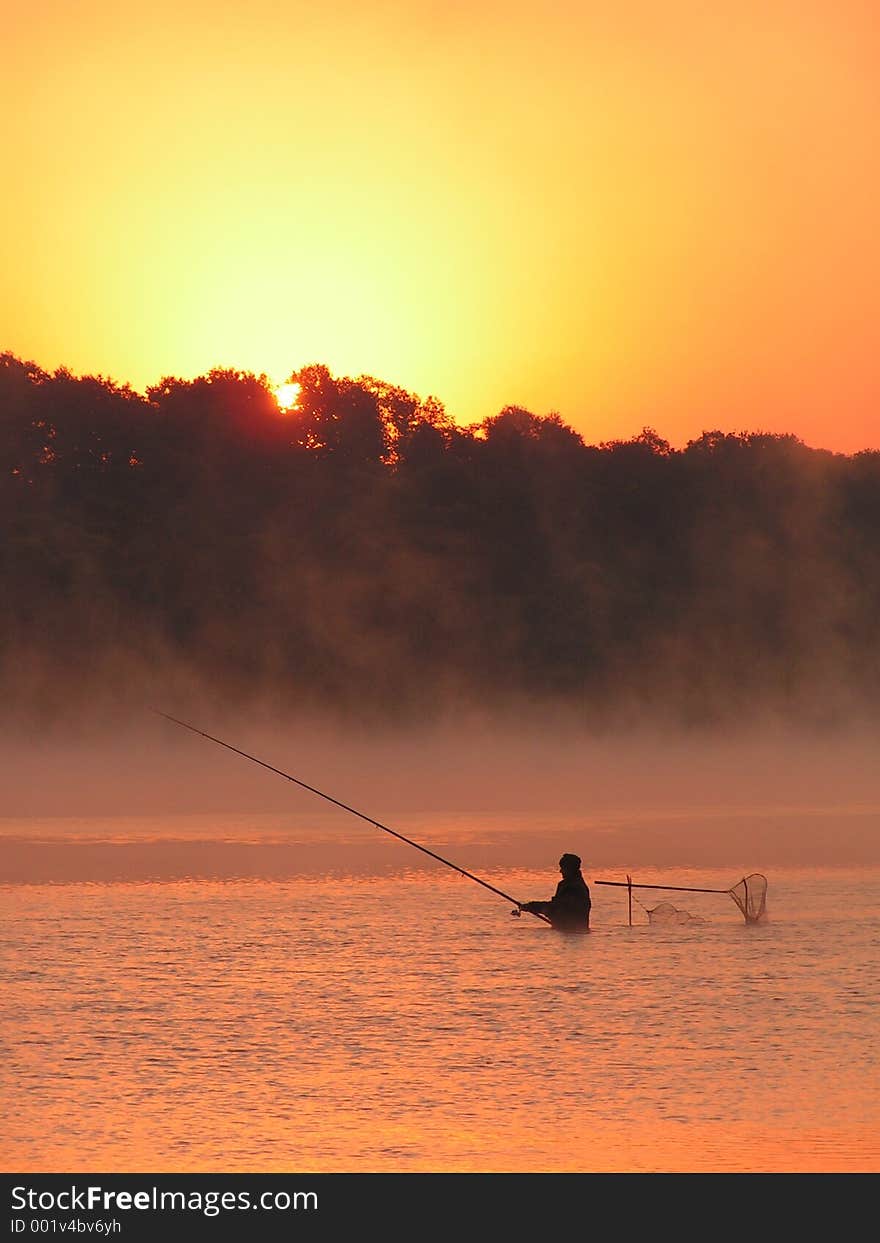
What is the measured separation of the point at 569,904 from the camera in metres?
22.9

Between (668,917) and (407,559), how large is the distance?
200ft

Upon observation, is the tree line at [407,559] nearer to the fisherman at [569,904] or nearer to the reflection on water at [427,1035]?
the reflection on water at [427,1035]

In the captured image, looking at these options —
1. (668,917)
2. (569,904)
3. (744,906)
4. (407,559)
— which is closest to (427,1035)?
(569,904)

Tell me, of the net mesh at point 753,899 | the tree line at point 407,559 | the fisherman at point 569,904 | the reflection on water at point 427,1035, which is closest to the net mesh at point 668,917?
the reflection on water at point 427,1035

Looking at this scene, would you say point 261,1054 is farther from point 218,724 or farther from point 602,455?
point 602,455

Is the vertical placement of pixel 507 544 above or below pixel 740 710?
above

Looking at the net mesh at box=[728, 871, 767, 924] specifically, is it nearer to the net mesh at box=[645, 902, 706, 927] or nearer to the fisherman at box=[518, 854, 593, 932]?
the net mesh at box=[645, 902, 706, 927]

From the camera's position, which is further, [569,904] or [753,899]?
[753,899]

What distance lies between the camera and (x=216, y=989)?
19500 millimetres

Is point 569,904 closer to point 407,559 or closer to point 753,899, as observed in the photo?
point 753,899

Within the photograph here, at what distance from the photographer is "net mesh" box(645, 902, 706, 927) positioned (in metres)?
24.2

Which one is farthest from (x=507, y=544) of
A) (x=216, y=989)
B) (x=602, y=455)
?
(x=216, y=989)

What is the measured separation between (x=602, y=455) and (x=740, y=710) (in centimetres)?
1312

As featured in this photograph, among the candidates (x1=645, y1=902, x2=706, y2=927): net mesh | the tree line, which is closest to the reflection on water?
(x1=645, y1=902, x2=706, y2=927): net mesh
